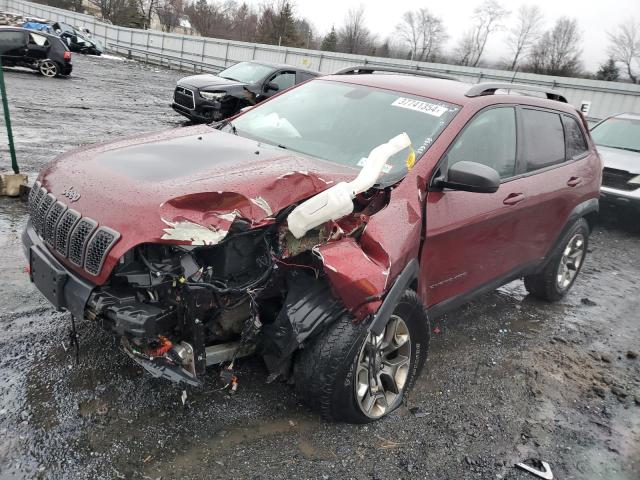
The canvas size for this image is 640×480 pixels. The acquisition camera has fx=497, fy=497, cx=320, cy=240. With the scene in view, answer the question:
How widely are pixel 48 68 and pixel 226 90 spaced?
9929 mm

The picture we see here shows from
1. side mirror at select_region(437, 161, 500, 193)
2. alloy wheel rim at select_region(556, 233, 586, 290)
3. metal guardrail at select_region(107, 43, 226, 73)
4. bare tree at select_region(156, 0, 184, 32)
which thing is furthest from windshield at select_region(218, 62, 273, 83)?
bare tree at select_region(156, 0, 184, 32)

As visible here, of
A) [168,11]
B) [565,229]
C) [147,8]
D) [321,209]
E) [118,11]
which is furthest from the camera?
[147,8]

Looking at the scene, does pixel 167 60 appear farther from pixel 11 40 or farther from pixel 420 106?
pixel 420 106

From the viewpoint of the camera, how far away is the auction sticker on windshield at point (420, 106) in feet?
10.8

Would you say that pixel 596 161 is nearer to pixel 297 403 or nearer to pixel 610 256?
pixel 610 256

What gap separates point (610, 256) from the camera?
6.94m

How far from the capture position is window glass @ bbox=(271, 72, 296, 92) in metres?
12.1

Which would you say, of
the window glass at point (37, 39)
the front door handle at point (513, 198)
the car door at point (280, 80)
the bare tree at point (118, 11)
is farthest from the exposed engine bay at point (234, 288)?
the bare tree at point (118, 11)

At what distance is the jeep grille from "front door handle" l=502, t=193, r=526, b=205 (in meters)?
2.61

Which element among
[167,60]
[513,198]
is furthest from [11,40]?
[513,198]

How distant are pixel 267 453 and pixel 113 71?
25151 mm

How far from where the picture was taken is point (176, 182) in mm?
2418

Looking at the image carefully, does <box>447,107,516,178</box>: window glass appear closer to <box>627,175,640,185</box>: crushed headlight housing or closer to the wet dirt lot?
the wet dirt lot

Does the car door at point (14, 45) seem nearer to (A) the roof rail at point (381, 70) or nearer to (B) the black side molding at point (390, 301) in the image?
(A) the roof rail at point (381, 70)
